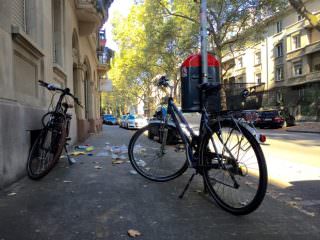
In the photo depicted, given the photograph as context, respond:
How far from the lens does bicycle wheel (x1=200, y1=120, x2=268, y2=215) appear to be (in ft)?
11.7

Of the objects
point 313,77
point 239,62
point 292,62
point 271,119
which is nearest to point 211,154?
point 271,119

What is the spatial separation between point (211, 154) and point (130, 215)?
1170mm

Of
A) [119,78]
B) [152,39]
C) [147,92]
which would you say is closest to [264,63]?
[152,39]

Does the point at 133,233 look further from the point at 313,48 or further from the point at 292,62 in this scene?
the point at 292,62

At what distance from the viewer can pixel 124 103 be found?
81.8 meters

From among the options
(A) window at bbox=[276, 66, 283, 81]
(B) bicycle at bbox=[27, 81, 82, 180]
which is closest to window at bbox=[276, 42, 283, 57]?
(A) window at bbox=[276, 66, 283, 81]

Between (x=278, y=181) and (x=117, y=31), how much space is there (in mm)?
45243

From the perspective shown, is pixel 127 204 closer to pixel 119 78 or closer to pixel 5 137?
pixel 5 137

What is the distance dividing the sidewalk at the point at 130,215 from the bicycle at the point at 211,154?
8.1 inches

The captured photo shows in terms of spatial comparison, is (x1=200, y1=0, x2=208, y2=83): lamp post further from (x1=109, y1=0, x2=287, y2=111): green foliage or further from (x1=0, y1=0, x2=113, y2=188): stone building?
(x1=109, y1=0, x2=287, y2=111): green foliage

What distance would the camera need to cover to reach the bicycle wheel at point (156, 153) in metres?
5.27

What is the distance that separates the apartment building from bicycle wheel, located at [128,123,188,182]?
28916 mm

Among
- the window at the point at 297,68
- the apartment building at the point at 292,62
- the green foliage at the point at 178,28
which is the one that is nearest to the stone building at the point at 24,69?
the green foliage at the point at 178,28

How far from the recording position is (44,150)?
589 cm
